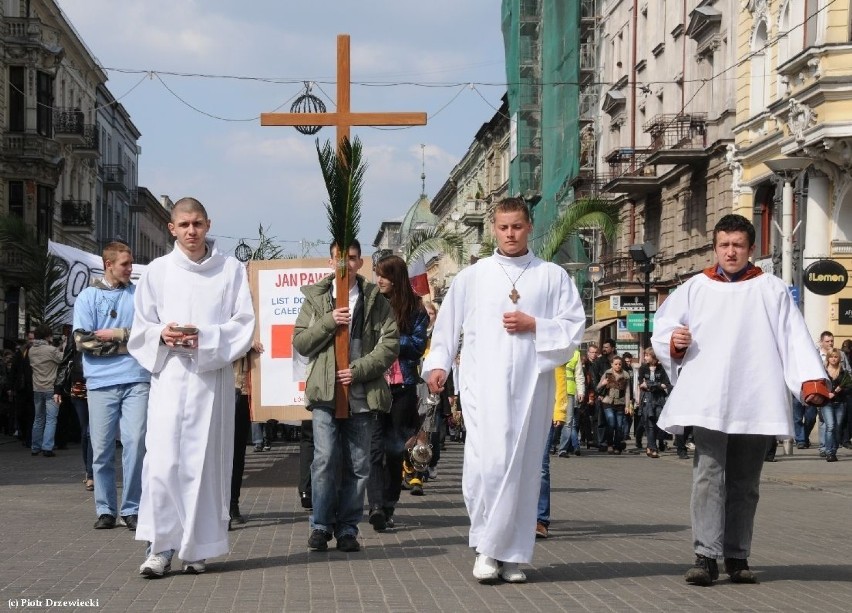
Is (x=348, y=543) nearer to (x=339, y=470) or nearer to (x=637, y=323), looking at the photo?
(x=339, y=470)

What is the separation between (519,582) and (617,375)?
1770 centimetres

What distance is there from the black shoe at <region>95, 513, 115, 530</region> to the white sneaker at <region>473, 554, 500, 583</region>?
373 centimetres

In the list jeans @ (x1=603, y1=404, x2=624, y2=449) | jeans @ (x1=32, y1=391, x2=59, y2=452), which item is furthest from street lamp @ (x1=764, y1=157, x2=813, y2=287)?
jeans @ (x1=32, y1=391, x2=59, y2=452)

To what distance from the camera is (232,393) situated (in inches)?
336

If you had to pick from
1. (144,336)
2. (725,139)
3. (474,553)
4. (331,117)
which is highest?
(725,139)

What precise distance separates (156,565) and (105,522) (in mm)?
2837

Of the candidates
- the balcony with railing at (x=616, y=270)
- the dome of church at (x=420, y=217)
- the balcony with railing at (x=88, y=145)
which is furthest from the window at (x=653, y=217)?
the dome of church at (x=420, y=217)

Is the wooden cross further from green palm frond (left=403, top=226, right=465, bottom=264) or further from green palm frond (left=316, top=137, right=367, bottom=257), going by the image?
green palm frond (left=403, top=226, right=465, bottom=264)

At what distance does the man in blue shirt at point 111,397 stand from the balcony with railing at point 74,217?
51.4m

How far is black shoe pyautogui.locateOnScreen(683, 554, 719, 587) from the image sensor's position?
7871 mm

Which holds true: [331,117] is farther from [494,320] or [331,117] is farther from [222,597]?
[222,597]

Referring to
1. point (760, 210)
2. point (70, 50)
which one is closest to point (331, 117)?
point (760, 210)

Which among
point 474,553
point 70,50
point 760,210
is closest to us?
point 474,553

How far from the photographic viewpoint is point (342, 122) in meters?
9.55
